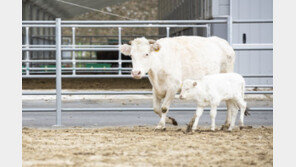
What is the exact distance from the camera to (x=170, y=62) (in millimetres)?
8953

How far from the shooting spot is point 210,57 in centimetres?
945

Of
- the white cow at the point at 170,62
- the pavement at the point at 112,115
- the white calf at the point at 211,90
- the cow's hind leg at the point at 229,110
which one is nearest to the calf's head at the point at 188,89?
the white calf at the point at 211,90

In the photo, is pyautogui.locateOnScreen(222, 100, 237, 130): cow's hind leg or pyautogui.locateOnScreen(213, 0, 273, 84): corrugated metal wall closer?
pyautogui.locateOnScreen(222, 100, 237, 130): cow's hind leg

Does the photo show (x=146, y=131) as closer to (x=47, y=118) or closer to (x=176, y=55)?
(x=176, y=55)

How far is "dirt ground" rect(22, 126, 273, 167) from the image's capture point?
5.86 meters

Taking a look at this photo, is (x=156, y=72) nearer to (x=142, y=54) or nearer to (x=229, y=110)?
(x=142, y=54)

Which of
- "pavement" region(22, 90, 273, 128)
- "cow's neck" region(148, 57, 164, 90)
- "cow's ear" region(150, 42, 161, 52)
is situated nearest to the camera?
"cow's ear" region(150, 42, 161, 52)

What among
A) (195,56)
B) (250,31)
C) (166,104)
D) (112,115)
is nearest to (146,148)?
(166,104)

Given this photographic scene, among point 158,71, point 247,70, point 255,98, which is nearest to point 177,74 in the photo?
point 158,71

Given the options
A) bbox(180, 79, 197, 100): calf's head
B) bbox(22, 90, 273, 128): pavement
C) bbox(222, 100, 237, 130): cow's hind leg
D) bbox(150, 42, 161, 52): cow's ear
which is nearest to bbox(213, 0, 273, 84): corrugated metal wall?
bbox(22, 90, 273, 128): pavement

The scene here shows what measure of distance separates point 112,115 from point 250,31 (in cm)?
708

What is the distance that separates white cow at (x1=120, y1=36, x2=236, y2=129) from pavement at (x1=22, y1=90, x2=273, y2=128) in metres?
1.41

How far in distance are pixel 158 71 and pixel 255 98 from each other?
834cm

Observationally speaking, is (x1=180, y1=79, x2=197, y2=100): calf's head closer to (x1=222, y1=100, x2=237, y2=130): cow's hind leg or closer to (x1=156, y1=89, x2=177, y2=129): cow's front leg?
(x1=156, y1=89, x2=177, y2=129): cow's front leg
